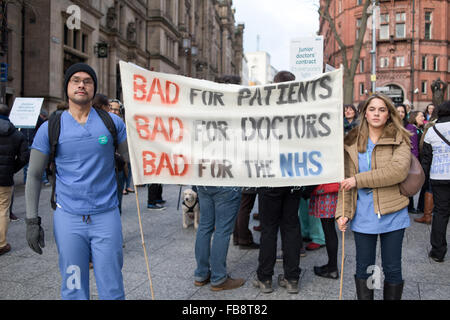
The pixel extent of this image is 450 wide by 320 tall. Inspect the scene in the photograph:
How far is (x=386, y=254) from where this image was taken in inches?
120

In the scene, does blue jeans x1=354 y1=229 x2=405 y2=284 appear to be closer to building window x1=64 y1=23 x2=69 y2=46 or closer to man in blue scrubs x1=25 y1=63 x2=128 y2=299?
man in blue scrubs x1=25 y1=63 x2=128 y2=299

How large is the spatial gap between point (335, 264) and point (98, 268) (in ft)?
8.66

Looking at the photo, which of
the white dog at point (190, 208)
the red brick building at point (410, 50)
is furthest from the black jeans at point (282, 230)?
the red brick building at point (410, 50)

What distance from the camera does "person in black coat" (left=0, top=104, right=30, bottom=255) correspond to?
520cm

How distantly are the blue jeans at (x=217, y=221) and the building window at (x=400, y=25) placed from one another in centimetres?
5204

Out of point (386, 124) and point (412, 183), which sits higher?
point (386, 124)

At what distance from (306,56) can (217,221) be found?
6.47 metres

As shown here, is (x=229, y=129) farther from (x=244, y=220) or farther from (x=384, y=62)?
(x=384, y=62)

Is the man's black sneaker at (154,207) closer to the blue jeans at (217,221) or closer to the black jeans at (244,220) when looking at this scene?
the black jeans at (244,220)

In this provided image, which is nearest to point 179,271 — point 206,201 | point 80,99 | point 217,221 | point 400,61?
point 217,221

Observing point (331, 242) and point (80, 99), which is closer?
point (80, 99)

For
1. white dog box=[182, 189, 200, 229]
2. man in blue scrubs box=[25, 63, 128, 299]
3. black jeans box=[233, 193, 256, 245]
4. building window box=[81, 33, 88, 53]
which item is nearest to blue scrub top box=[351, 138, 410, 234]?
man in blue scrubs box=[25, 63, 128, 299]

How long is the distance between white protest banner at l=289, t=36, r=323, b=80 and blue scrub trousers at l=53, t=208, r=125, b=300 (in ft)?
24.4
